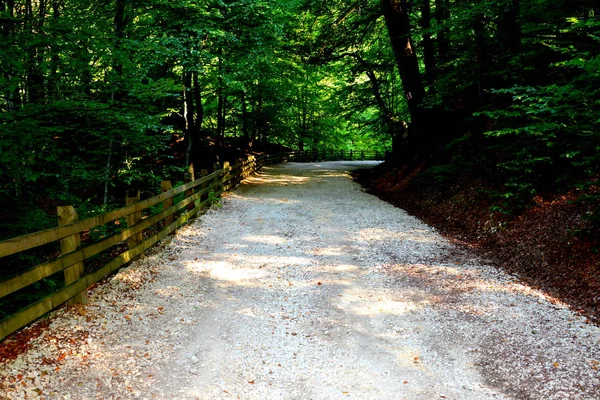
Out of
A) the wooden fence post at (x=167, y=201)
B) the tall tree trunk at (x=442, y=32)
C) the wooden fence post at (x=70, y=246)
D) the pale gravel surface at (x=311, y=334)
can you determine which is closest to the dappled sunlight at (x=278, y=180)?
the tall tree trunk at (x=442, y=32)

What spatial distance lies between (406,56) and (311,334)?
1235cm

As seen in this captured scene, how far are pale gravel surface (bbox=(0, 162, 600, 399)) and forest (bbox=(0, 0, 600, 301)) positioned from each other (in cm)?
227

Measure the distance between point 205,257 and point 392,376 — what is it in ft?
13.9

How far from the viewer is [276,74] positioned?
21031mm

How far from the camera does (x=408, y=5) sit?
575 inches

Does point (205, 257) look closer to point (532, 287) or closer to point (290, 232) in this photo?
point (290, 232)

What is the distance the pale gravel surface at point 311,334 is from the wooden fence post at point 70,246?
197mm

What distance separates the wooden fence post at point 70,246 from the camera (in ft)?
13.9

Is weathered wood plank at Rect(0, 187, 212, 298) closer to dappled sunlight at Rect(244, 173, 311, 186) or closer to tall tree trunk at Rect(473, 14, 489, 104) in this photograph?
tall tree trunk at Rect(473, 14, 489, 104)

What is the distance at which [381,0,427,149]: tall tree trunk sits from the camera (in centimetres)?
1362

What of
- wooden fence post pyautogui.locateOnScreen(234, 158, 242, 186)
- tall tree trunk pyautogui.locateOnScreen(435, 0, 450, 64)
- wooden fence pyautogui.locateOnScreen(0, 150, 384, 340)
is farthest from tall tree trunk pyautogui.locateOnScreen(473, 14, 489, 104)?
wooden fence post pyautogui.locateOnScreen(234, 158, 242, 186)

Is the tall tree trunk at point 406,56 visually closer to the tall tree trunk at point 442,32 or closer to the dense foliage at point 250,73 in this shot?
the dense foliage at point 250,73

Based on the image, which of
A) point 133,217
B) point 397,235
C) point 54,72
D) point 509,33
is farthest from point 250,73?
point 133,217

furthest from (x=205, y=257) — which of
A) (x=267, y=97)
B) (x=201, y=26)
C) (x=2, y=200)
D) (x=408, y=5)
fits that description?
(x=267, y=97)
